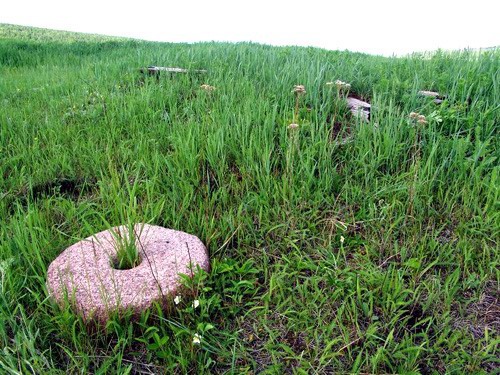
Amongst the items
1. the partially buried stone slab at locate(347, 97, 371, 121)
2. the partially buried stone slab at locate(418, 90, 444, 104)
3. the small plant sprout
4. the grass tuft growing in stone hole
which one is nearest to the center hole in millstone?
the grass tuft growing in stone hole

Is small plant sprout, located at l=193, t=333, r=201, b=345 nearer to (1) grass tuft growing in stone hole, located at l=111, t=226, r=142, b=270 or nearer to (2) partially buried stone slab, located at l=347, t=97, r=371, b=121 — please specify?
(1) grass tuft growing in stone hole, located at l=111, t=226, r=142, b=270

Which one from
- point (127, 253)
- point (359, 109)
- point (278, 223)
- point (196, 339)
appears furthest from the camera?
point (359, 109)

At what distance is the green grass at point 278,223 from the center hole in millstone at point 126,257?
35 cm

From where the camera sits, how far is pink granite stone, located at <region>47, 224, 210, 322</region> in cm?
193

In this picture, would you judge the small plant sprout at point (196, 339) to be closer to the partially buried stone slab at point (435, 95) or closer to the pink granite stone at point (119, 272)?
the pink granite stone at point (119, 272)

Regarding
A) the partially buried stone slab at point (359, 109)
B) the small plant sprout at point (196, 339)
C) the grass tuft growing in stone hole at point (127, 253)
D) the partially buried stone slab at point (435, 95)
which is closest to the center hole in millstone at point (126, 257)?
the grass tuft growing in stone hole at point (127, 253)

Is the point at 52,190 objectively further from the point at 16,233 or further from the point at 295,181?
the point at 295,181

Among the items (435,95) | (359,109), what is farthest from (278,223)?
(435,95)

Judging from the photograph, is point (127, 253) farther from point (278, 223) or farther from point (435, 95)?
point (435, 95)

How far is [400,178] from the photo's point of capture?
277cm

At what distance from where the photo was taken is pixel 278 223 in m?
2.54

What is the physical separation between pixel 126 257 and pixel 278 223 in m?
0.93

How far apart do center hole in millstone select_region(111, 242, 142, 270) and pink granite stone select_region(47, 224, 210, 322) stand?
30 mm

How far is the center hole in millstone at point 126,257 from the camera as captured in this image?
2184 millimetres
